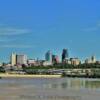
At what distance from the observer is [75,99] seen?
5553 centimetres

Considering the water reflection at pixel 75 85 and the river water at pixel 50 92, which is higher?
the water reflection at pixel 75 85

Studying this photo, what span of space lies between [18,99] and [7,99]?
124 centimetres

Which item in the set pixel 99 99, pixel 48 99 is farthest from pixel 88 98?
pixel 48 99

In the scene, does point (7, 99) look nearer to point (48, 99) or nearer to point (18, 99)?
point (18, 99)

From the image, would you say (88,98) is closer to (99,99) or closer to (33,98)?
(99,99)

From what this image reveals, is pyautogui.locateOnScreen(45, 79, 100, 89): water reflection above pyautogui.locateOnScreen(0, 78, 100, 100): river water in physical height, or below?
above

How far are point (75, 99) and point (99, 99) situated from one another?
9.28ft

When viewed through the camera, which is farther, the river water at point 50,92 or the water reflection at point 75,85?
the water reflection at point 75,85

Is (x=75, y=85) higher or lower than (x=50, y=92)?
higher

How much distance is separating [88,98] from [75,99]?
271cm

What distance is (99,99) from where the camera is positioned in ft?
186

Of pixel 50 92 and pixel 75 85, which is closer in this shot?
pixel 50 92

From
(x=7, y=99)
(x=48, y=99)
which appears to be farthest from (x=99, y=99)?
(x=7, y=99)

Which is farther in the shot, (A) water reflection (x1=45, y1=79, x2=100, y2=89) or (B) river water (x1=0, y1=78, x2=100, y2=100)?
(A) water reflection (x1=45, y1=79, x2=100, y2=89)
